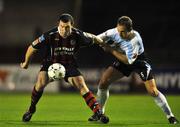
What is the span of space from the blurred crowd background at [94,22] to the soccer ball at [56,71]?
47.4 ft

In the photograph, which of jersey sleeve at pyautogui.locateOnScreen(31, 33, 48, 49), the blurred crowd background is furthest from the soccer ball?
the blurred crowd background

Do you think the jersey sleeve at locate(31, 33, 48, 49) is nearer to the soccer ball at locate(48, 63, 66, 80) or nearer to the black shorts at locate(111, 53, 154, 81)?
the soccer ball at locate(48, 63, 66, 80)

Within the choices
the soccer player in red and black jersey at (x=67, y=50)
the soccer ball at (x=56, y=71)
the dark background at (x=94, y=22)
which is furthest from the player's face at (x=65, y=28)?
the dark background at (x=94, y=22)

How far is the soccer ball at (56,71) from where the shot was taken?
11.3m

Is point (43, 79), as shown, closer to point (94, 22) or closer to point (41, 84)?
point (41, 84)

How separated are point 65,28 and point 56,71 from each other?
819 mm

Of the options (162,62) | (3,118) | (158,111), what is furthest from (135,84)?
(3,118)

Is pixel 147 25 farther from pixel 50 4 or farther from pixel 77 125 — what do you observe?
pixel 77 125

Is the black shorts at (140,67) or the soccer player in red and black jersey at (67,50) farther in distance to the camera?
the black shorts at (140,67)

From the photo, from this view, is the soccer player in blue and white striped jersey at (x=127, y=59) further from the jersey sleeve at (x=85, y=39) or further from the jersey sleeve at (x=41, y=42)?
the jersey sleeve at (x=41, y=42)

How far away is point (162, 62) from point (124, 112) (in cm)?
1196

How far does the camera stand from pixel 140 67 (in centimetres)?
1206

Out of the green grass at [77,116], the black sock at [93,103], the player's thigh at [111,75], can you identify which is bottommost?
the green grass at [77,116]

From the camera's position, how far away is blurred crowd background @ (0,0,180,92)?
2767 centimetres
